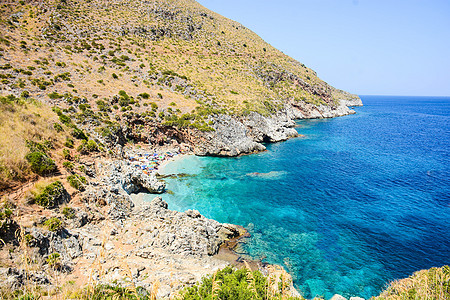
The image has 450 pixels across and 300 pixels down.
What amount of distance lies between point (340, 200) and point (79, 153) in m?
34.3

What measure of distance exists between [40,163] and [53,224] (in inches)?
242

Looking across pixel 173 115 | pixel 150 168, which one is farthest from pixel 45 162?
pixel 173 115

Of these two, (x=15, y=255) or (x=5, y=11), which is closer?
(x=15, y=255)

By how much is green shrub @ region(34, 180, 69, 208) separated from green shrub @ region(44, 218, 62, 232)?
1846 mm

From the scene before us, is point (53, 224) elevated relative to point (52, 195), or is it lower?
lower

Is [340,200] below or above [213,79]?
below

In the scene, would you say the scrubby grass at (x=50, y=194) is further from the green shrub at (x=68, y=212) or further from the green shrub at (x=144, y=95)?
the green shrub at (x=144, y=95)

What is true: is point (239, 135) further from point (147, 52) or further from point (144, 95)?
point (147, 52)

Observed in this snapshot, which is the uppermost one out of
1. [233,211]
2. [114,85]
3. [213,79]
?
[213,79]

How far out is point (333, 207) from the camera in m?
28.9

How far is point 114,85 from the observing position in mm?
49125

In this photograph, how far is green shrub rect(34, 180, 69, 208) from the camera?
1495cm

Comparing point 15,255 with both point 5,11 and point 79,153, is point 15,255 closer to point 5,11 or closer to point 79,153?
point 79,153

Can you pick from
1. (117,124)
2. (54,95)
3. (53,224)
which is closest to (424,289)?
(53,224)
